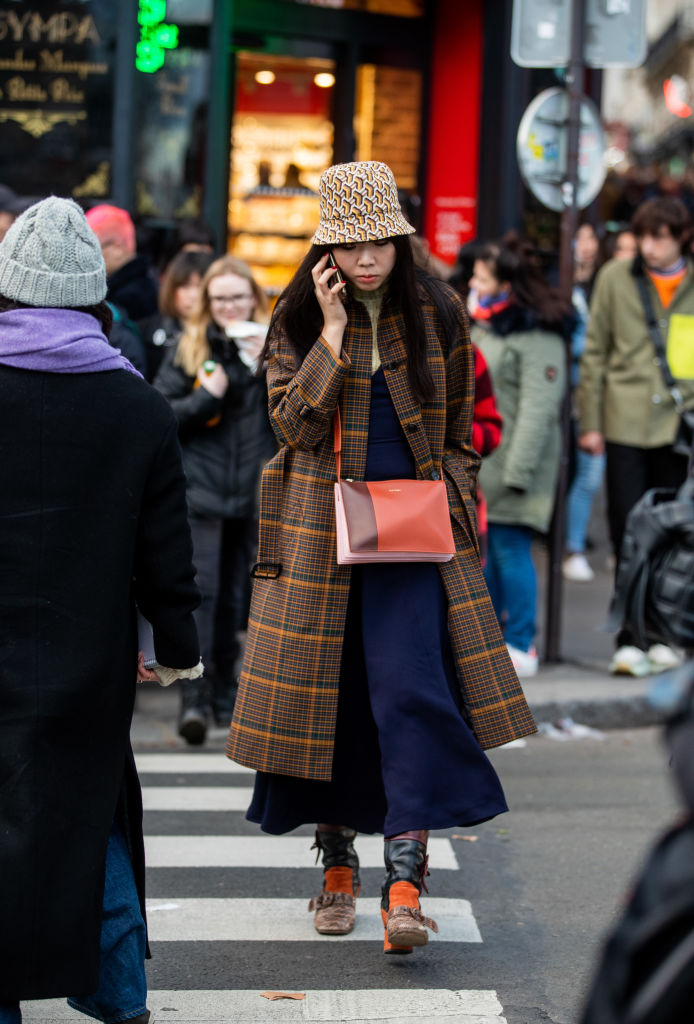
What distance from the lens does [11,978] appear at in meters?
3.13

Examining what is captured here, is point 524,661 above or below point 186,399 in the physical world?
below

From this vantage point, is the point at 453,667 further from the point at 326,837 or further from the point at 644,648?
the point at 644,648

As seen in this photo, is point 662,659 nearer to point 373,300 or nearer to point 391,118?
point 373,300

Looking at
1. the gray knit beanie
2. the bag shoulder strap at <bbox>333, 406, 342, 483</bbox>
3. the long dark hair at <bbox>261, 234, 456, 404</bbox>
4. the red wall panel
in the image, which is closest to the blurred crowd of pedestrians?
the long dark hair at <bbox>261, 234, 456, 404</bbox>

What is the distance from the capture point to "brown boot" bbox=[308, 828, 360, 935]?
4.52 meters

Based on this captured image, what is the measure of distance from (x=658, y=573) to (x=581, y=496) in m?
7.46

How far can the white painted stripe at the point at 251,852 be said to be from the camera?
5.23 m

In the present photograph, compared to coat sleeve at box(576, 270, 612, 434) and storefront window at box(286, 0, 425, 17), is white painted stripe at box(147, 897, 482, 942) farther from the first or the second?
storefront window at box(286, 0, 425, 17)

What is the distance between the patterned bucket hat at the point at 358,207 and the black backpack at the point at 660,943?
2.46 meters

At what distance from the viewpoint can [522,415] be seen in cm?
743

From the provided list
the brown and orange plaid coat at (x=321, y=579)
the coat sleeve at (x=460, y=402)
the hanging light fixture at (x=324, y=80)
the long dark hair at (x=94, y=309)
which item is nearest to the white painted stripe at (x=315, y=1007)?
the brown and orange plaid coat at (x=321, y=579)

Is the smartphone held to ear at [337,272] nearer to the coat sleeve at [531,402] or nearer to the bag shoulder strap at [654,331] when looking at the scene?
the coat sleeve at [531,402]

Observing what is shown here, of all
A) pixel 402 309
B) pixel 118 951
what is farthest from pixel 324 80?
pixel 118 951

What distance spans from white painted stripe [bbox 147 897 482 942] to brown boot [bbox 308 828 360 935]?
0.13ft
